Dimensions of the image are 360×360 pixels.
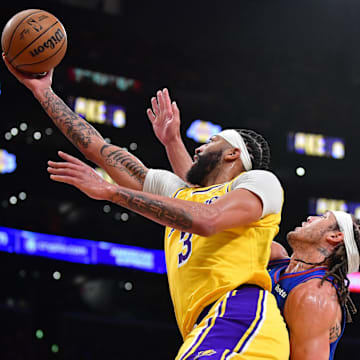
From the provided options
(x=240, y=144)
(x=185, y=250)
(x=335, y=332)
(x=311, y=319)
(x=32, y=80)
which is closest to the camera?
(x=185, y=250)

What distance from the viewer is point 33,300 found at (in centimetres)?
1167

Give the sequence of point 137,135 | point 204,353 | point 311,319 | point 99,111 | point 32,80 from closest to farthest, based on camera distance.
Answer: point 204,353
point 311,319
point 32,80
point 99,111
point 137,135

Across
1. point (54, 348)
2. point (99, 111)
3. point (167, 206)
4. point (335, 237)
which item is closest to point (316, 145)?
point (99, 111)

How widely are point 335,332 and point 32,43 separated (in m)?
2.09

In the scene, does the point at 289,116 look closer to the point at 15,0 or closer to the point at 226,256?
the point at 15,0

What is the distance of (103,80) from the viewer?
12.5 m

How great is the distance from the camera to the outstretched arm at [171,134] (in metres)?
3.49

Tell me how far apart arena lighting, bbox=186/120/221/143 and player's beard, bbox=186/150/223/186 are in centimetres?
945

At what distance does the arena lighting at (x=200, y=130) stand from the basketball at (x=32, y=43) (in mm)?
9309

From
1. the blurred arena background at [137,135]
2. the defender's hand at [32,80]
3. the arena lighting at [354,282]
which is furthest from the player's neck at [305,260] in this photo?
the arena lighting at [354,282]

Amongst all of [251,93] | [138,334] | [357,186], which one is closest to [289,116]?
[251,93]

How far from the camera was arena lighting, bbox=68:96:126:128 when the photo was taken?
1200 cm

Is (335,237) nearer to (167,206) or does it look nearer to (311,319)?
(311,319)

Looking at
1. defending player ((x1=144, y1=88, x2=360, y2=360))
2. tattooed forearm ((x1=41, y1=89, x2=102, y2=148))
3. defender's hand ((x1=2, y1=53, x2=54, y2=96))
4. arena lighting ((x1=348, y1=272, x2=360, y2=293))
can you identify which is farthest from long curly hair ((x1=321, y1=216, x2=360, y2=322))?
arena lighting ((x1=348, y1=272, x2=360, y2=293))
